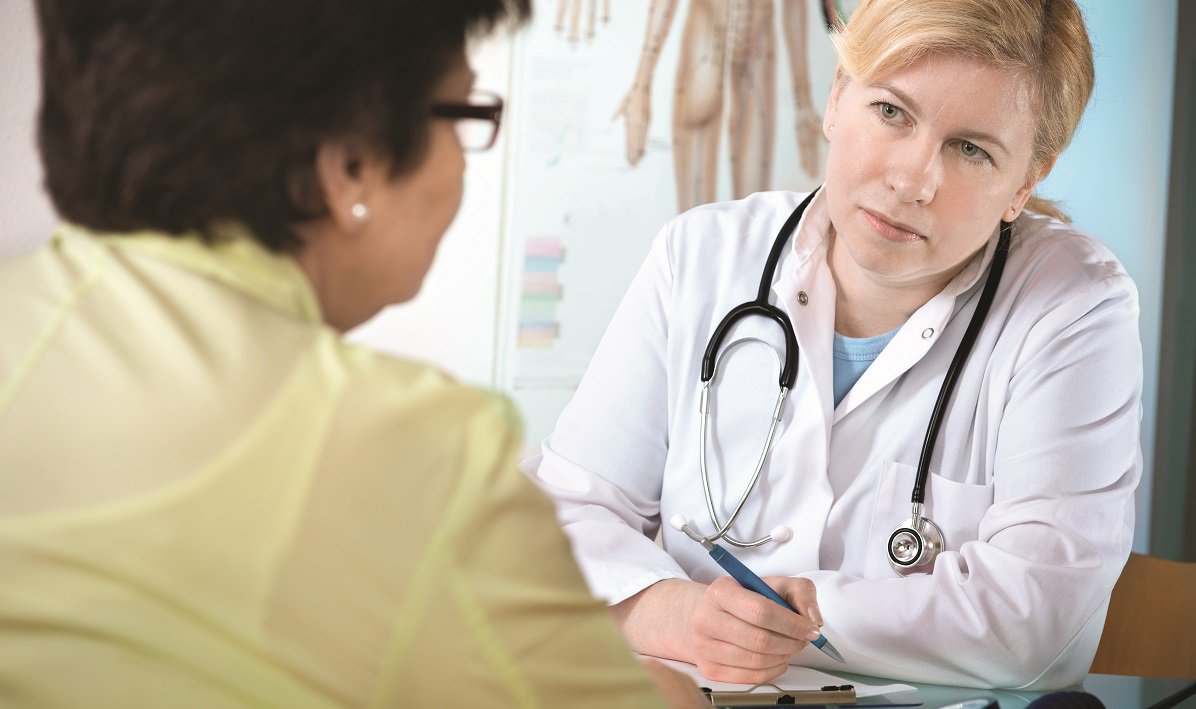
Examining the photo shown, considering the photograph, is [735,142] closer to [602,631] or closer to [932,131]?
[932,131]

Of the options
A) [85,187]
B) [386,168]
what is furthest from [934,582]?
[85,187]

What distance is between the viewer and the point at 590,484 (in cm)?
158

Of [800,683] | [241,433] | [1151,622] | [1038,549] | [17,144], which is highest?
[241,433]

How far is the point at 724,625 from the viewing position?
4.12ft

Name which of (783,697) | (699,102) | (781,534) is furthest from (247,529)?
(699,102)

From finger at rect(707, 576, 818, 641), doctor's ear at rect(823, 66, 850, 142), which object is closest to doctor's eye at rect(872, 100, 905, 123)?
doctor's ear at rect(823, 66, 850, 142)

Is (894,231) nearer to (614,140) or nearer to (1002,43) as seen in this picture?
(1002,43)

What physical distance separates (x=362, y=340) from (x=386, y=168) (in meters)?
2.26

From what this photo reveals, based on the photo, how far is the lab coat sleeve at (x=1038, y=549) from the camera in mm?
1316

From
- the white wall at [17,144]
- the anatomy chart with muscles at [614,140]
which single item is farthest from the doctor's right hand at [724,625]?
the anatomy chart with muscles at [614,140]

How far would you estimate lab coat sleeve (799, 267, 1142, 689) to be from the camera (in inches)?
51.8

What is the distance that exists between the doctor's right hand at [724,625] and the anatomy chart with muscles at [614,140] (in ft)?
6.11

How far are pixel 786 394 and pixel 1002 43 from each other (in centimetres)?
54

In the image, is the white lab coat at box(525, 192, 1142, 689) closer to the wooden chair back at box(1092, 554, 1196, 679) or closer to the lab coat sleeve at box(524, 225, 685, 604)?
the lab coat sleeve at box(524, 225, 685, 604)
